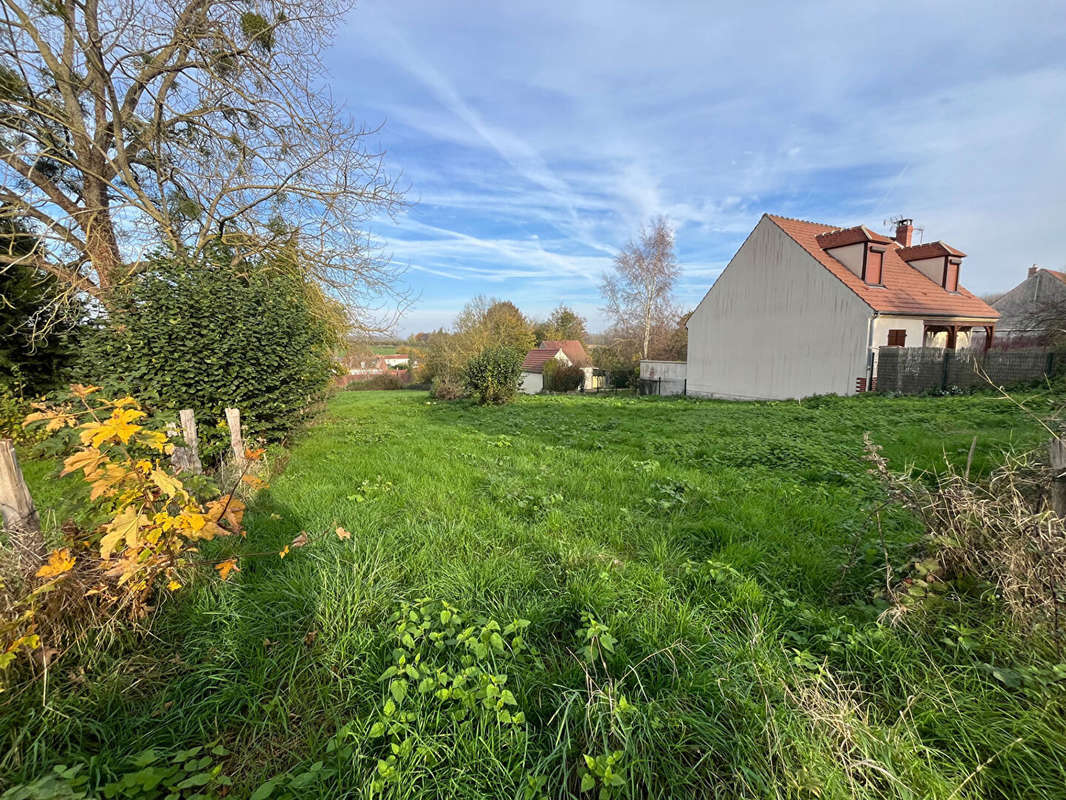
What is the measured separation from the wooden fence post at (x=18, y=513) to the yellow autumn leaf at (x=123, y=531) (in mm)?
606

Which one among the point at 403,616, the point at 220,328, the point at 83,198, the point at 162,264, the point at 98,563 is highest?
the point at 83,198

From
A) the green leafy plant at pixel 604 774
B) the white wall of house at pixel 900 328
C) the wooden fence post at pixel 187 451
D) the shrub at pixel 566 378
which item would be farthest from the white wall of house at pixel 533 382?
the green leafy plant at pixel 604 774

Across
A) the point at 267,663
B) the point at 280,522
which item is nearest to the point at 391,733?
the point at 267,663

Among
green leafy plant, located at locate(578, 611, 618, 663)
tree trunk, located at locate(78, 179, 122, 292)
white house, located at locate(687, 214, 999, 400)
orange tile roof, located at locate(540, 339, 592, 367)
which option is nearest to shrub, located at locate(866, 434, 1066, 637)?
green leafy plant, located at locate(578, 611, 618, 663)

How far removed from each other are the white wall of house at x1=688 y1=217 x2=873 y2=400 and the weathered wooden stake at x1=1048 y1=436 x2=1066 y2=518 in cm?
1416

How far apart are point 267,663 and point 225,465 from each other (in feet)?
12.7

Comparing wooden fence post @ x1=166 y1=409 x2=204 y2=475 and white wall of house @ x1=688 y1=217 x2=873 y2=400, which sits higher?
white wall of house @ x1=688 y1=217 x2=873 y2=400

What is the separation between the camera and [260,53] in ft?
24.8

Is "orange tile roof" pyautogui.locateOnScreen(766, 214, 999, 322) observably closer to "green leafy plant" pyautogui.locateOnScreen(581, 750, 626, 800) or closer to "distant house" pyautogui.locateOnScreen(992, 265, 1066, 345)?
"distant house" pyautogui.locateOnScreen(992, 265, 1066, 345)

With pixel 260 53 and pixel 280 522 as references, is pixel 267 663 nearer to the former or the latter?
pixel 280 522

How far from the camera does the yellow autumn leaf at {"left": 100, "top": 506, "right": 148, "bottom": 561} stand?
197 centimetres

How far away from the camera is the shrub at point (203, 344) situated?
19.2ft

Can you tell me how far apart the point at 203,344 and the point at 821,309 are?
17.8 m

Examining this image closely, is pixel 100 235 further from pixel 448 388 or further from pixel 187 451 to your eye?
pixel 448 388
